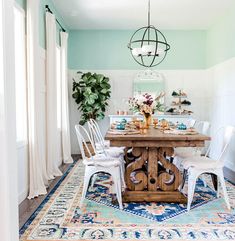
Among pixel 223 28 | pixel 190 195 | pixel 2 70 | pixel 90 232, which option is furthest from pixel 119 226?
pixel 223 28

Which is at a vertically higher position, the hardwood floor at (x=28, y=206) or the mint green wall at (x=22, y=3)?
the mint green wall at (x=22, y=3)

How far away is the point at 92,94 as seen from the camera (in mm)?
6430

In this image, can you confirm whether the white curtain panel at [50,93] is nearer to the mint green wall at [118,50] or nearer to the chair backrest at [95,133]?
the chair backrest at [95,133]

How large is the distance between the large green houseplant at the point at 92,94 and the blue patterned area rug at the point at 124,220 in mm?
2830

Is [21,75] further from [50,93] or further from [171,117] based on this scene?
[171,117]

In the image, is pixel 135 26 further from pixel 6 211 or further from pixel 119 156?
pixel 6 211

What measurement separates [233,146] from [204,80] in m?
2.22

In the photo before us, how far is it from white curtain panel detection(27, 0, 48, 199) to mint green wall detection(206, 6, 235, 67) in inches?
137

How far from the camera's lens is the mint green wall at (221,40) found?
17.5ft

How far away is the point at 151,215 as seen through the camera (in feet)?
10.4

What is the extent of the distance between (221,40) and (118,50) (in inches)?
91.7

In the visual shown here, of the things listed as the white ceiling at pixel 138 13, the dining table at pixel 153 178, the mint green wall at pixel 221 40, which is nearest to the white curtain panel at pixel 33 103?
the dining table at pixel 153 178

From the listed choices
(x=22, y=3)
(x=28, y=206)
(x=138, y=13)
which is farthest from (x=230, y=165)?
(x=22, y=3)

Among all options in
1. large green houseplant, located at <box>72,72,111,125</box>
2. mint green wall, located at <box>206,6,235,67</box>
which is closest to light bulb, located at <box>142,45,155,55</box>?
mint green wall, located at <box>206,6,235,67</box>
